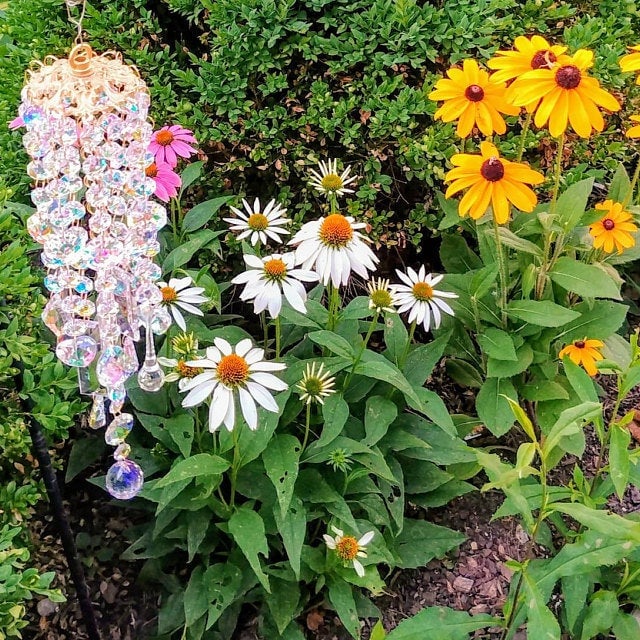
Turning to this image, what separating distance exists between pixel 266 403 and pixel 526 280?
757 millimetres

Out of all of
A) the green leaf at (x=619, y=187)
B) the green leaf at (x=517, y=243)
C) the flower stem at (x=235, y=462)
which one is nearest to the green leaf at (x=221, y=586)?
the flower stem at (x=235, y=462)

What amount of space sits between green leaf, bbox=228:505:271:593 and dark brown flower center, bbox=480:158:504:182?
78 cm

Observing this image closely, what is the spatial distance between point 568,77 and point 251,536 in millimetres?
1004

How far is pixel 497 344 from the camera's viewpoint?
5.06ft

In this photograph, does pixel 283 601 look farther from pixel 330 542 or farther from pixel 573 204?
pixel 573 204

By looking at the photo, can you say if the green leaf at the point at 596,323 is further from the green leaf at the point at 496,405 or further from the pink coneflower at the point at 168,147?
the pink coneflower at the point at 168,147

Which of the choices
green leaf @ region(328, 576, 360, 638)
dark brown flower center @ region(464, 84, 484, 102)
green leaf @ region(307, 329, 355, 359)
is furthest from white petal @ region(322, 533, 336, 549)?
dark brown flower center @ region(464, 84, 484, 102)

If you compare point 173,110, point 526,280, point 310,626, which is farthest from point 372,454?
point 173,110

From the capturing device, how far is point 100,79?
0.79 metres

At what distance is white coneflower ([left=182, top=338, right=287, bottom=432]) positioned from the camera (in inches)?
41.2

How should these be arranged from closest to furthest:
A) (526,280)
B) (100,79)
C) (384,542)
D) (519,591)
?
(100,79) → (519,591) → (384,542) → (526,280)

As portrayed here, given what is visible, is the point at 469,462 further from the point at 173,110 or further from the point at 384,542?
the point at 173,110

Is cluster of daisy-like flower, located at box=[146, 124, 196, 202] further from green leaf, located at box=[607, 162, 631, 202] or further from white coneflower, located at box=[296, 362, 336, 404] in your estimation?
green leaf, located at box=[607, 162, 631, 202]

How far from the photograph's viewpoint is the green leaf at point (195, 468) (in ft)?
3.88
